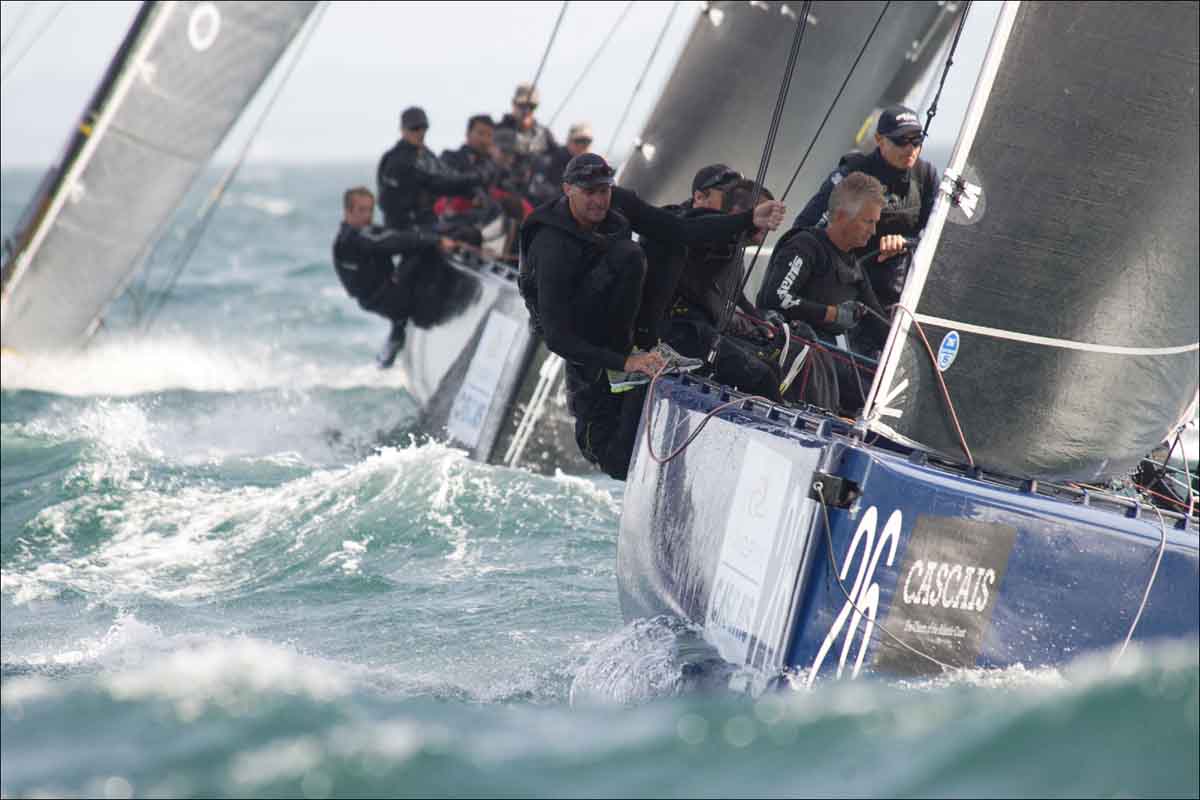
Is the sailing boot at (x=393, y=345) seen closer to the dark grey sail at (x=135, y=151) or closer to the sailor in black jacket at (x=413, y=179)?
the sailor in black jacket at (x=413, y=179)

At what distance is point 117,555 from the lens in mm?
6738

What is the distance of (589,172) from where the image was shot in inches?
195

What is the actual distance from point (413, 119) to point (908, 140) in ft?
14.8

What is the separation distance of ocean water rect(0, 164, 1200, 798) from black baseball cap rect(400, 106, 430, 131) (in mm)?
1656

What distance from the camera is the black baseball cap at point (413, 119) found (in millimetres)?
9633

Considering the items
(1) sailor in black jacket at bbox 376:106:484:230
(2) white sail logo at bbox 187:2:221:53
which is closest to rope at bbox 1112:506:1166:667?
(1) sailor in black jacket at bbox 376:106:484:230

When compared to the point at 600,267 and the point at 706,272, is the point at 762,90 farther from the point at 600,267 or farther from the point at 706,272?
the point at 600,267

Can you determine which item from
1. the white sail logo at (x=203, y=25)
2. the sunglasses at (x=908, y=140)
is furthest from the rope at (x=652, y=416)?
the white sail logo at (x=203, y=25)

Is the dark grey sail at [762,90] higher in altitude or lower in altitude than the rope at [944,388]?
higher

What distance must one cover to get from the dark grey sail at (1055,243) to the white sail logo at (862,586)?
357 mm

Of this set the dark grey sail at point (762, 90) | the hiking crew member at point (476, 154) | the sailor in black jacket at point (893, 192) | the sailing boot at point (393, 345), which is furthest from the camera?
the sailing boot at point (393, 345)

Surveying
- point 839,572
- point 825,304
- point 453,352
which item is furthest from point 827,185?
point 453,352

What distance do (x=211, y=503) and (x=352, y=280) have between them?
2341 mm

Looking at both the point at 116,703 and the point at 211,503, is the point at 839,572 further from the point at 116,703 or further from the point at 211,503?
the point at 211,503
